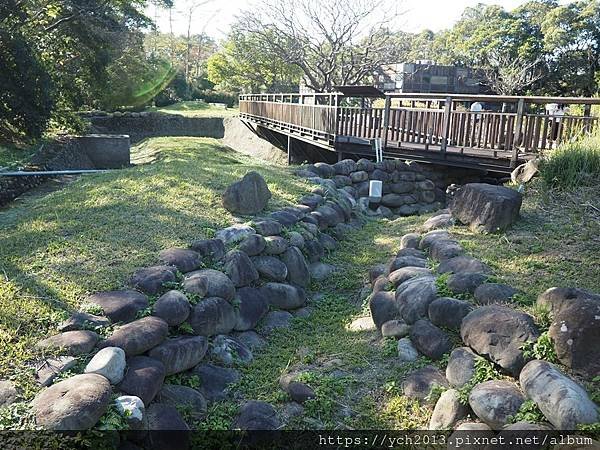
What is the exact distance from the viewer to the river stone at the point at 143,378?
10.2 ft

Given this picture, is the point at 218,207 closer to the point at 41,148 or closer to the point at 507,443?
the point at 507,443

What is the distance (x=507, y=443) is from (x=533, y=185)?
4.76 metres

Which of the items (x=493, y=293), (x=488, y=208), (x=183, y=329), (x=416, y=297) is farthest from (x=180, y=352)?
(x=488, y=208)

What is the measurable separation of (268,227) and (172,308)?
221cm

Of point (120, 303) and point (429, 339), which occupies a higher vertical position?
point (120, 303)

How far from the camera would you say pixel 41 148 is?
13453 millimetres

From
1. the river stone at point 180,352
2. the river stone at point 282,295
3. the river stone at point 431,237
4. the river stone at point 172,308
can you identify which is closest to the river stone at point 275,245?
the river stone at point 282,295

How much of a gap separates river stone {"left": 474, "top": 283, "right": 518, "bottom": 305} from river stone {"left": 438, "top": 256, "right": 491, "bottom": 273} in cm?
40

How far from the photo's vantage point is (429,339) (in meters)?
3.96

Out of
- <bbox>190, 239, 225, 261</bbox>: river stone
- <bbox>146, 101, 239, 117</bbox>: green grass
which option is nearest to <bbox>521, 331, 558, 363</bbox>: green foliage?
<bbox>190, 239, 225, 261</bbox>: river stone

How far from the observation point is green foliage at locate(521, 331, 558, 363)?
3240 millimetres

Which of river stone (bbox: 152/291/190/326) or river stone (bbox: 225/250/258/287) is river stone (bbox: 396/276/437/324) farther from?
Answer: river stone (bbox: 152/291/190/326)

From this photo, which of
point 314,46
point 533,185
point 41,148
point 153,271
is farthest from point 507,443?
point 314,46

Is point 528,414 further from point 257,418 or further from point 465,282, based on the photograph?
point 257,418
